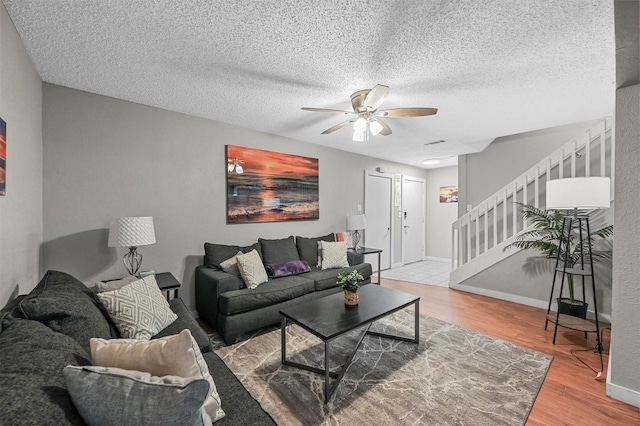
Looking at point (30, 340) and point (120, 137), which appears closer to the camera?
point (30, 340)

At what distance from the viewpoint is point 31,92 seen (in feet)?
6.81

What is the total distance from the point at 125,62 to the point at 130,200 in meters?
1.36

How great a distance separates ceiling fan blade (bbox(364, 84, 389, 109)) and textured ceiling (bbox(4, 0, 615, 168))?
201 millimetres

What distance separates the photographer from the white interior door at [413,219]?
248 inches

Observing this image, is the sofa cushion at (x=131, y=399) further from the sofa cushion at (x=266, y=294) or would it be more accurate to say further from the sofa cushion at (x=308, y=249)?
the sofa cushion at (x=308, y=249)

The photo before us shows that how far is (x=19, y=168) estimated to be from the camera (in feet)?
6.02

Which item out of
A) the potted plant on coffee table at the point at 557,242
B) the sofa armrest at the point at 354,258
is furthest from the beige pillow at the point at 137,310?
the potted plant on coffee table at the point at 557,242

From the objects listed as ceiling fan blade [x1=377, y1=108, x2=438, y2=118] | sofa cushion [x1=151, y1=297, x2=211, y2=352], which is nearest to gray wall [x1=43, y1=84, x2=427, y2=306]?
sofa cushion [x1=151, y1=297, x2=211, y2=352]

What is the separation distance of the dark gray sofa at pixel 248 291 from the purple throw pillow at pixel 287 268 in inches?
2.6

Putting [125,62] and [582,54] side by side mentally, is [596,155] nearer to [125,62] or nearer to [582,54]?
[582,54]

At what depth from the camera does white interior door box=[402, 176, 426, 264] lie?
6.31 m

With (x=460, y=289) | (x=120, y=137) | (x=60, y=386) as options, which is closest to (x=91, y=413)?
(x=60, y=386)

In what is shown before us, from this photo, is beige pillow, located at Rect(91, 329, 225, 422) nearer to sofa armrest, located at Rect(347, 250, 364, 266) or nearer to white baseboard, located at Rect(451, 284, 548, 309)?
sofa armrest, located at Rect(347, 250, 364, 266)

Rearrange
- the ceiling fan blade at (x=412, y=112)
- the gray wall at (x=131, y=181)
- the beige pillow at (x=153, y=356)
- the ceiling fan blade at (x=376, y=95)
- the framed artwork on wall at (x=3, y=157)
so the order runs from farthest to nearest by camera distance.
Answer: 1. the gray wall at (x=131, y=181)
2. the ceiling fan blade at (x=412, y=112)
3. the ceiling fan blade at (x=376, y=95)
4. the framed artwork on wall at (x=3, y=157)
5. the beige pillow at (x=153, y=356)
